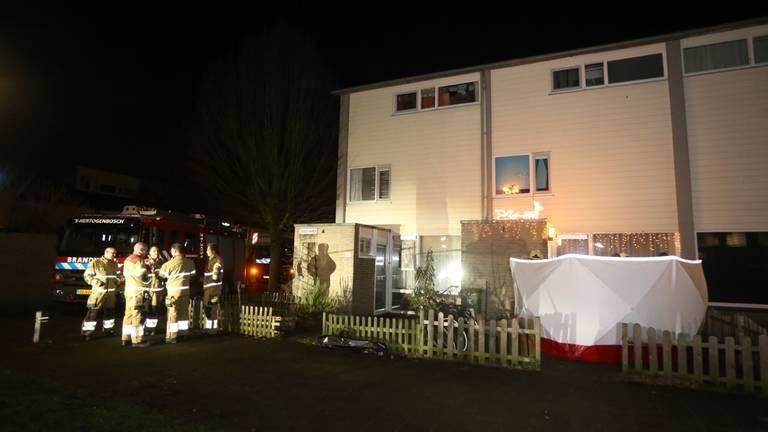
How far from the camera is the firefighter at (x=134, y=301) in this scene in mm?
8734

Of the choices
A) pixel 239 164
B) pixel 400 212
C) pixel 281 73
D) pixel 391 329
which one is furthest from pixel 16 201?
pixel 391 329

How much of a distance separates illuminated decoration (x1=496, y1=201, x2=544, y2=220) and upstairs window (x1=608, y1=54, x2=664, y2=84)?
4.02 meters

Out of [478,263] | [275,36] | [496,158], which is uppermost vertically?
[275,36]

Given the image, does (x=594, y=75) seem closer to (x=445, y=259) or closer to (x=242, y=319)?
(x=445, y=259)

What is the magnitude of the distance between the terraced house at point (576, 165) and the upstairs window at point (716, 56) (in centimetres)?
3

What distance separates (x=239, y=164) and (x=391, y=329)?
9.91 meters

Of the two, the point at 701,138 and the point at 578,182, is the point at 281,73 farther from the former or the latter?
the point at 701,138

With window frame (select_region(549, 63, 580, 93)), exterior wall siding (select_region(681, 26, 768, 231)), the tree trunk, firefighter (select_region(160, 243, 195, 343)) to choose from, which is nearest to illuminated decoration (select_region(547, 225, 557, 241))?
exterior wall siding (select_region(681, 26, 768, 231))

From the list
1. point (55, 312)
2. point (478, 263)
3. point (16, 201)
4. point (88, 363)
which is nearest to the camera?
point (88, 363)

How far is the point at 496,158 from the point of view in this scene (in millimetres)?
13898

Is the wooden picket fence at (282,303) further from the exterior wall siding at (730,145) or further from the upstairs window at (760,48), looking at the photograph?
the upstairs window at (760,48)

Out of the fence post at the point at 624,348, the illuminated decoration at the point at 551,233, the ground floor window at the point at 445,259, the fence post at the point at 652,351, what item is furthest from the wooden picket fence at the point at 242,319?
the illuminated decoration at the point at 551,233

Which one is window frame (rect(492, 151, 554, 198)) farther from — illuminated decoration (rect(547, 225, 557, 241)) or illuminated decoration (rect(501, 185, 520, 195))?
illuminated decoration (rect(547, 225, 557, 241))

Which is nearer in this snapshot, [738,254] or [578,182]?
[738,254]
